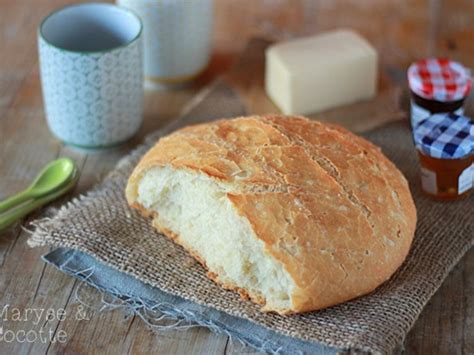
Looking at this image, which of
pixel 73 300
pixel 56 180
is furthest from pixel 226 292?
pixel 56 180

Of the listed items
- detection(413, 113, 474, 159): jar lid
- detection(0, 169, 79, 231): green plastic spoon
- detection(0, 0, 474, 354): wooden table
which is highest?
detection(413, 113, 474, 159): jar lid

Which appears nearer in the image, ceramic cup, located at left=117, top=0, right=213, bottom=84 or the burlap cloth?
the burlap cloth

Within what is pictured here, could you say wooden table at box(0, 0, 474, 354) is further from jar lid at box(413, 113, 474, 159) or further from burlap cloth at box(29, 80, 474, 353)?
jar lid at box(413, 113, 474, 159)

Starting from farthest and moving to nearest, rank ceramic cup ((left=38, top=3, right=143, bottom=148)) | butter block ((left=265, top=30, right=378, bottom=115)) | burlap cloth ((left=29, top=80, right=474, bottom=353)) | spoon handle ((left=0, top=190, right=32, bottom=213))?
1. butter block ((left=265, top=30, right=378, bottom=115))
2. ceramic cup ((left=38, top=3, right=143, bottom=148))
3. spoon handle ((left=0, top=190, right=32, bottom=213))
4. burlap cloth ((left=29, top=80, right=474, bottom=353))

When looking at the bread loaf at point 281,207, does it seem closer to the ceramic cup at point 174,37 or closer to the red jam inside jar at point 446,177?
the red jam inside jar at point 446,177

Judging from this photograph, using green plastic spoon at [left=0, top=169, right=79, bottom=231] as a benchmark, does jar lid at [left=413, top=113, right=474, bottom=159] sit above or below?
above

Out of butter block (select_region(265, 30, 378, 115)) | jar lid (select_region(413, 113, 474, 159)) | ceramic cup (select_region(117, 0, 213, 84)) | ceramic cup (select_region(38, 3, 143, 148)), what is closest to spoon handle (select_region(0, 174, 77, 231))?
ceramic cup (select_region(38, 3, 143, 148))

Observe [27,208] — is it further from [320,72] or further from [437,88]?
[437,88]

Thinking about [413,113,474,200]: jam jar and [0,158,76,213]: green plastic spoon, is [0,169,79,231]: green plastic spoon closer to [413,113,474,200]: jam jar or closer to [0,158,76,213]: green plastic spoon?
[0,158,76,213]: green plastic spoon

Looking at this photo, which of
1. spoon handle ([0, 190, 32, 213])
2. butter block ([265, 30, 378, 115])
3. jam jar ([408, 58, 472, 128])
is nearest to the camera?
spoon handle ([0, 190, 32, 213])
